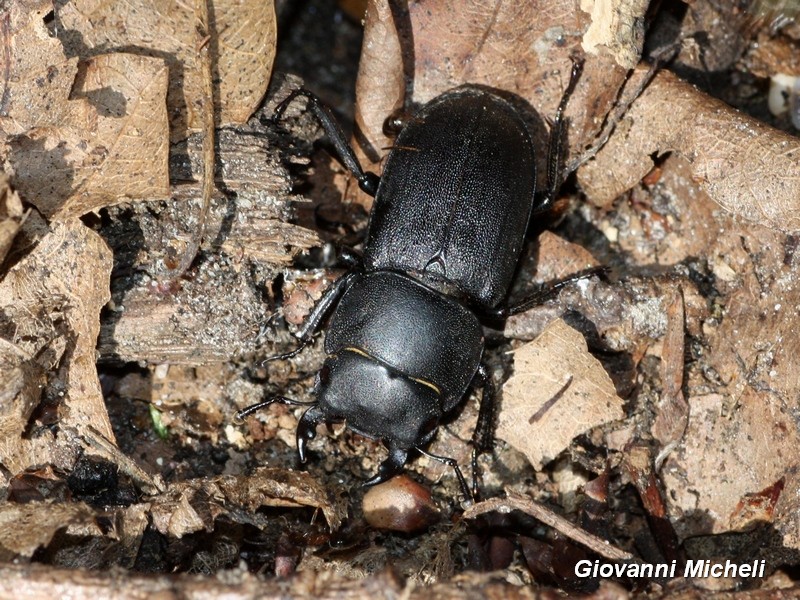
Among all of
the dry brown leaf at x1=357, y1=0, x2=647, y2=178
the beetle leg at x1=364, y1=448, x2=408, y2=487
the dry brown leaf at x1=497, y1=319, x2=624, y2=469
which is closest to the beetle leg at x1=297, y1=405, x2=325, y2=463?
the beetle leg at x1=364, y1=448, x2=408, y2=487

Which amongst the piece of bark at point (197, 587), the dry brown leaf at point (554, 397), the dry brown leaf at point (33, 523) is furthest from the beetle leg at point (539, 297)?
the dry brown leaf at point (33, 523)

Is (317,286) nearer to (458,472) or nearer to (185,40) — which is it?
(458,472)

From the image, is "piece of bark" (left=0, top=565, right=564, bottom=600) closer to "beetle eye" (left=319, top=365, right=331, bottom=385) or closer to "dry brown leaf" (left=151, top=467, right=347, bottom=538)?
"dry brown leaf" (left=151, top=467, right=347, bottom=538)

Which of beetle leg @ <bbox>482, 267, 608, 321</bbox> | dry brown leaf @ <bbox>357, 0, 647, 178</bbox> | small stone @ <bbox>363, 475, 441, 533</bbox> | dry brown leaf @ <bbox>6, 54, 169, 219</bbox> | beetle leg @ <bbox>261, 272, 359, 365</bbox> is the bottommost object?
small stone @ <bbox>363, 475, 441, 533</bbox>

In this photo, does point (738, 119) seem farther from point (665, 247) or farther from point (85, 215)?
point (85, 215)

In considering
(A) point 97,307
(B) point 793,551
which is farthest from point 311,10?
(B) point 793,551

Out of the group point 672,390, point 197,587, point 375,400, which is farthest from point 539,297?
point 197,587
